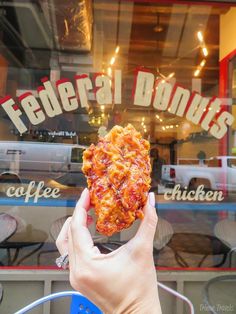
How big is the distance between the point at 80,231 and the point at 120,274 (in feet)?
0.42

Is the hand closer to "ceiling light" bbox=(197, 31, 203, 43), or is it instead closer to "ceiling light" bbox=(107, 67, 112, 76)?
"ceiling light" bbox=(107, 67, 112, 76)

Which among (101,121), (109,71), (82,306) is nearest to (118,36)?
Answer: (109,71)

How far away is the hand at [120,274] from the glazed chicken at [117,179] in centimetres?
6

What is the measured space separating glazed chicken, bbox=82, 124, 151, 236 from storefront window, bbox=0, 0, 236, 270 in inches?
84.1

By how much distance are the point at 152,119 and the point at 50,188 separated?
1.96m

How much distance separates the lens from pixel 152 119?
18.5 ft

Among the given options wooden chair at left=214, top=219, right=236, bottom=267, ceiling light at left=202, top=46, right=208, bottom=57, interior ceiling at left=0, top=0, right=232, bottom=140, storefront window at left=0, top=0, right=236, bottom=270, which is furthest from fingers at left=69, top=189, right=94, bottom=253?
ceiling light at left=202, top=46, right=208, bottom=57

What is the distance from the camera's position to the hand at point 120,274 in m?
0.80

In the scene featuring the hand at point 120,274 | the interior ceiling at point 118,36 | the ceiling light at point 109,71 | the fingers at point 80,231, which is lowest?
Answer: the hand at point 120,274

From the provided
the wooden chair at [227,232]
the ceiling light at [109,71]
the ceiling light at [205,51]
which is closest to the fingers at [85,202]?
the wooden chair at [227,232]

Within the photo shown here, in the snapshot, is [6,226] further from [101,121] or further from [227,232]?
[227,232]

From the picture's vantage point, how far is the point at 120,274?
2.62ft

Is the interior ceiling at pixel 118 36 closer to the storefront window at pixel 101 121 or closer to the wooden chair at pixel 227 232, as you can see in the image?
the storefront window at pixel 101 121

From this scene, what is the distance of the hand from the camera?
2.63 ft
